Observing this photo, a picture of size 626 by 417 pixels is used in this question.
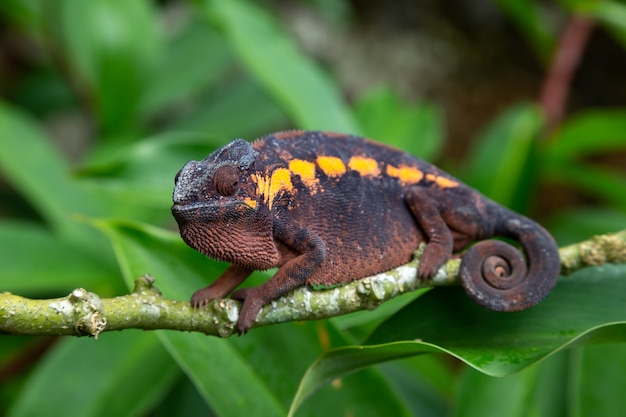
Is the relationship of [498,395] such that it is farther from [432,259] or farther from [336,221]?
[336,221]

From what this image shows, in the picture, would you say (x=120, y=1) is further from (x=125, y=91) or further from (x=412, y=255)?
(x=412, y=255)

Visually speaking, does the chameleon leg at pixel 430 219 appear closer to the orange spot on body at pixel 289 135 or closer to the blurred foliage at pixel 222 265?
the blurred foliage at pixel 222 265

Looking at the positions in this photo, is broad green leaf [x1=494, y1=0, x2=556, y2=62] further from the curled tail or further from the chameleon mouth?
the chameleon mouth

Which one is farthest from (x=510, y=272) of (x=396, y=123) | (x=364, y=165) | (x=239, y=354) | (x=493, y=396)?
(x=396, y=123)

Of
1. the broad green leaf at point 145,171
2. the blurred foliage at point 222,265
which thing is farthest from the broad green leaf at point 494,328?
the broad green leaf at point 145,171

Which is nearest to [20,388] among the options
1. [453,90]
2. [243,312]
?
[243,312]

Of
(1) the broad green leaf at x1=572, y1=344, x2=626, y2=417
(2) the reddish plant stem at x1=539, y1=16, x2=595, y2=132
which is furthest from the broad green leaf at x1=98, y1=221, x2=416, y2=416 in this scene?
(2) the reddish plant stem at x1=539, y1=16, x2=595, y2=132

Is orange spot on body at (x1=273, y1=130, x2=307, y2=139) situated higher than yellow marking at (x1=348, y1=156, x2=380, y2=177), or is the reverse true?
orange spot on body at (x1=273, y1=130, x2=307, y2=139)
